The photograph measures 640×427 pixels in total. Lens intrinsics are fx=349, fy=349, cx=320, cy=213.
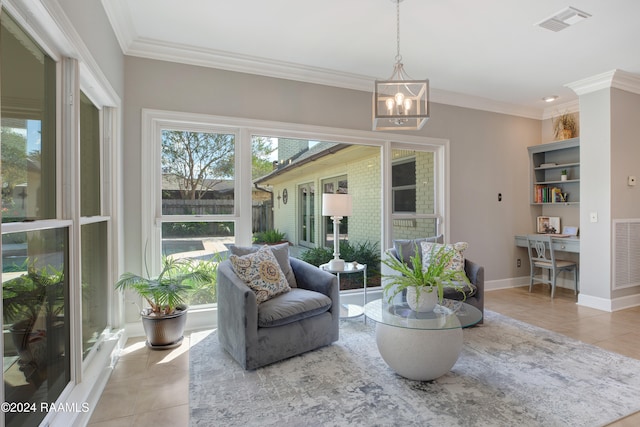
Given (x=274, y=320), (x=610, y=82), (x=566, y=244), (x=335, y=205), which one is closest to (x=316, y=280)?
(x=274, y=320)

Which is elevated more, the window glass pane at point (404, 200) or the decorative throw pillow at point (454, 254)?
the window glass pane at point (404, 200)

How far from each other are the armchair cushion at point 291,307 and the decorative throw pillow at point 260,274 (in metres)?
0.07

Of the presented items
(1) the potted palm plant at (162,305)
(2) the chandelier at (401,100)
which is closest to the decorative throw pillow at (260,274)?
(1) the potted palm plant at (162,305)

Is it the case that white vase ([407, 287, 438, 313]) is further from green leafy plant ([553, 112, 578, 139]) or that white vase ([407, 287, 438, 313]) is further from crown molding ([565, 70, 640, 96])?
green leafy plant ([553, 112, 578, 139])

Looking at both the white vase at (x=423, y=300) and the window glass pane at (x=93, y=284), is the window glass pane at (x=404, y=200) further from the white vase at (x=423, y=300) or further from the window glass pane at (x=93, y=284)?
the window glass pane at (x=93, y=284)

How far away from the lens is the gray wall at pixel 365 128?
10.8 feet

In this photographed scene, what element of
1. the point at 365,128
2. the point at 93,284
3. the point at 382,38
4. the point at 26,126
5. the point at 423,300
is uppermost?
the point at 382,38

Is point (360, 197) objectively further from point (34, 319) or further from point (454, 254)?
point (34, 319)

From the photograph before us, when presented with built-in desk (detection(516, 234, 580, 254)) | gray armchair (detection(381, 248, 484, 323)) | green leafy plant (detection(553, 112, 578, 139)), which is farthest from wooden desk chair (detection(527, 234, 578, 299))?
gray armchair (detection(381, 248, 484, 323))

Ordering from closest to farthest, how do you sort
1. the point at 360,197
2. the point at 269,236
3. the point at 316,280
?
1. the point at 316,280
2. the point at 269,236
3. the point at 360,197

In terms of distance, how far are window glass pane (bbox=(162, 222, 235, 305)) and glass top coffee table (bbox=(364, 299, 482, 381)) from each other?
1.89 meters

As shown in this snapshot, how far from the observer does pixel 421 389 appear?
229 centimetres

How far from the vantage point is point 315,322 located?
2.87 metres

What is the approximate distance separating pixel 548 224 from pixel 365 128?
135 inches
